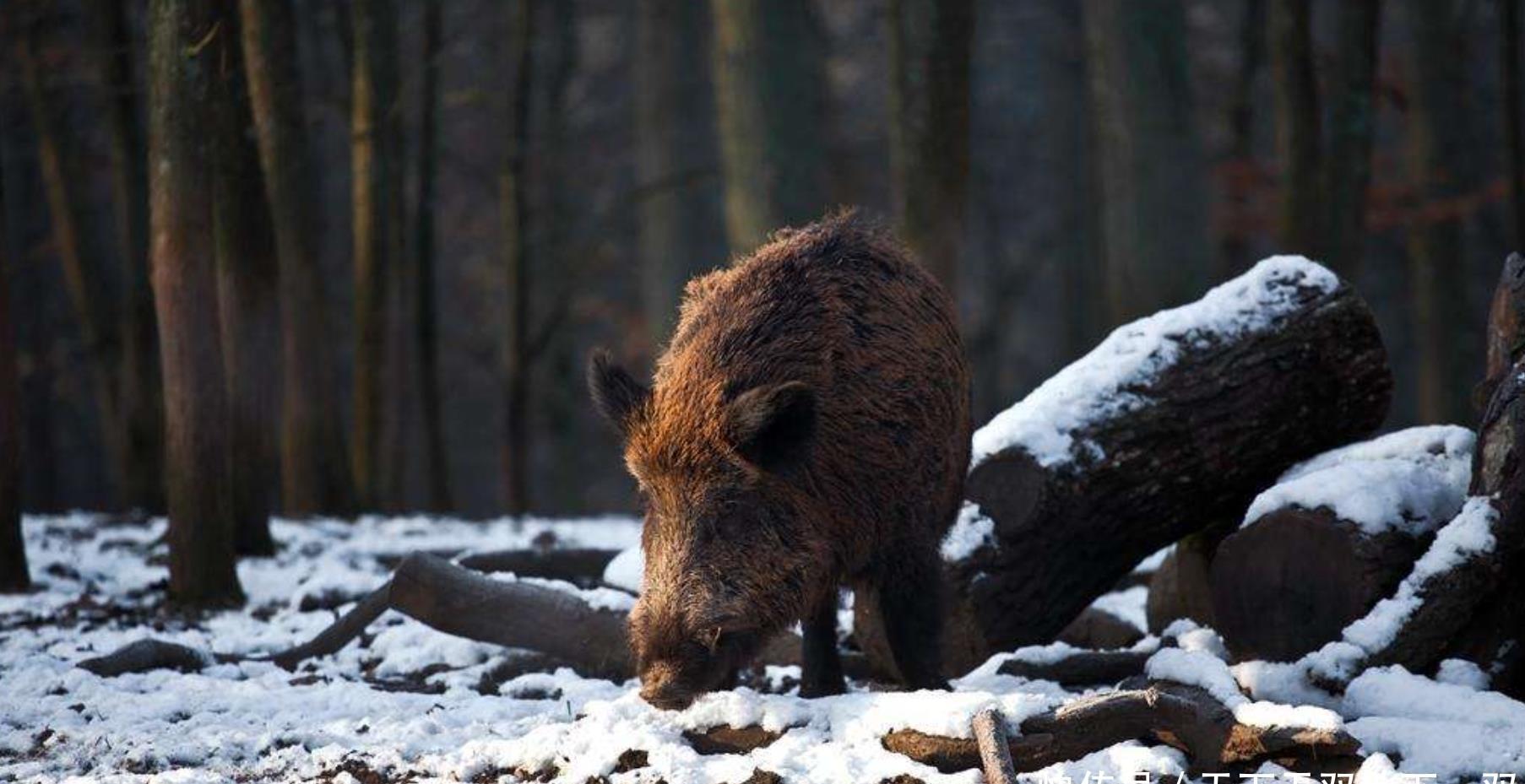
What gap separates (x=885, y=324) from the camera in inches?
276

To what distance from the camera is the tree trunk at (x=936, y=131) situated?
12.6m

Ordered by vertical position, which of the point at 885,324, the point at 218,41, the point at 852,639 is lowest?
the point at 852,639

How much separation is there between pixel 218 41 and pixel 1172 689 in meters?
6.16

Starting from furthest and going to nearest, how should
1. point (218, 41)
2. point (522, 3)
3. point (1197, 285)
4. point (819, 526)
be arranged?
1. point (522, 3)
2. point (1197, 285)
3. point (218, 41)
4. point (819, 526)

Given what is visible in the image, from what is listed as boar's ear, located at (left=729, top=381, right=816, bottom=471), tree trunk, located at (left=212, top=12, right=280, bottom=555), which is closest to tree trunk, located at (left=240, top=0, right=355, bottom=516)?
tree trunk, located at (left=212, top=12, right=280, bottom=555)

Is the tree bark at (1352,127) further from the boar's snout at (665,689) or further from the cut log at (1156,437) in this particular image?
the boar's snout at (665,689)

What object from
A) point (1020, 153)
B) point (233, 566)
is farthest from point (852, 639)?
point (1020, 153)

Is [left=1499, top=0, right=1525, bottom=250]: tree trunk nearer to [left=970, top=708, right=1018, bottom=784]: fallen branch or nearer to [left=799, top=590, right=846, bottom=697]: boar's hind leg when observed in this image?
[left=799, top=590, right=846, bottom=697]: boar's hind leg

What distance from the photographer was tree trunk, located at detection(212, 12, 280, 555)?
34.0ft

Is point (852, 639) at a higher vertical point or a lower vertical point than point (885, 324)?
lower

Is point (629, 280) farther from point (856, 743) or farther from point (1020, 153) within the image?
point (856, 743)

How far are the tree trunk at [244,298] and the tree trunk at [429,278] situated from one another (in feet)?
20.4

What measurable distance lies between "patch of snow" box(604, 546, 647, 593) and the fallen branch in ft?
10.3

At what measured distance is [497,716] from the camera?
21.7 feet
